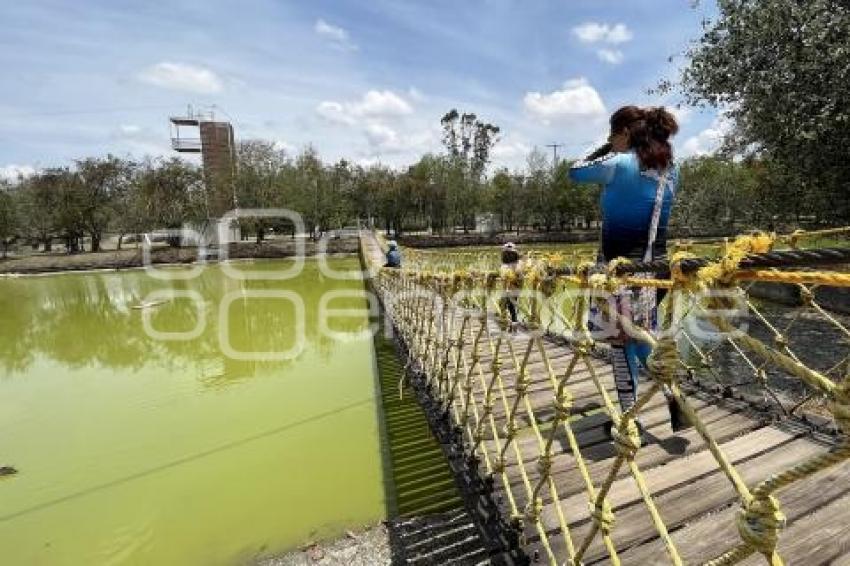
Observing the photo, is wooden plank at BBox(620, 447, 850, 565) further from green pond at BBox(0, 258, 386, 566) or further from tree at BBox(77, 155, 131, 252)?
tree at BBox(77, 155, 131, 252)

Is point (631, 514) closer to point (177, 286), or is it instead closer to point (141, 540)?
point (141, 540)

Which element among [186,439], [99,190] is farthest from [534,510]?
[99,190]

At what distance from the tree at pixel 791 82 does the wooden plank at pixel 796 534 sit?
7188 millimetres

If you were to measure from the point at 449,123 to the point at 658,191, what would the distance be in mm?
63405

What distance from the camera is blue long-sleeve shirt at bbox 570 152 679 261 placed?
2.62 meters

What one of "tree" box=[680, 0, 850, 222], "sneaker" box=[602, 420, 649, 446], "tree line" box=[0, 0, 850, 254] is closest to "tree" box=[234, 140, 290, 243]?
"tree line" box=[0, 0, 850, 254]

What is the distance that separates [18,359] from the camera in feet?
39.9

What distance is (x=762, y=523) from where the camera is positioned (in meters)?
1.09

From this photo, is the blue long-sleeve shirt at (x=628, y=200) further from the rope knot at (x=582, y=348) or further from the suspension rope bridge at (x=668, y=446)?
the rope knot at (x=582, y=348)

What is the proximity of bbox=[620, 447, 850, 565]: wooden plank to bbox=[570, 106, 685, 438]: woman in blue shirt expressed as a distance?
3.00ft

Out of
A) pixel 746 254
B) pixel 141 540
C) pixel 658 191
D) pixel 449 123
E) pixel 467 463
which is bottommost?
pixel 141 540

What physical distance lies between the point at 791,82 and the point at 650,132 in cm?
775

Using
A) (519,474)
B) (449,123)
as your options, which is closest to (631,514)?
(519,474)

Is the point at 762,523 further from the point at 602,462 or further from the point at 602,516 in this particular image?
the point at 602,462
